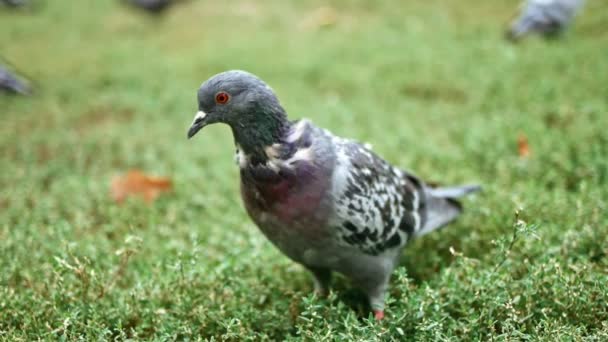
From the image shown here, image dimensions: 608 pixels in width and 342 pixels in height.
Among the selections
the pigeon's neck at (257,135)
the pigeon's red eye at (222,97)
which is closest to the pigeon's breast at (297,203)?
the pigeon's neck at (257,135)

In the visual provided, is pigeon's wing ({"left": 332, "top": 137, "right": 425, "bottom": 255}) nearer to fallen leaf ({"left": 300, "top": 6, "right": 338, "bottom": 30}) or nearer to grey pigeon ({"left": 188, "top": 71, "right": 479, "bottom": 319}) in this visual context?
grey pigeon ({"left": 188, "top": 71, "right": 479, "bottom": 319})

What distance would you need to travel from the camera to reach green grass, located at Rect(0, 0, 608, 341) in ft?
9.07

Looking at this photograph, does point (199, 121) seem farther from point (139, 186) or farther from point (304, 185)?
point (139, 186)

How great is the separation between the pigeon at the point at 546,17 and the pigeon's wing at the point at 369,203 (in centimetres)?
558

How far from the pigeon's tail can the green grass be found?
0.21 m

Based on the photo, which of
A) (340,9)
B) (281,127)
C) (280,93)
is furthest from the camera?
(340,9)

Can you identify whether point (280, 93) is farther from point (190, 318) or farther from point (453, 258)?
point (190, 318)

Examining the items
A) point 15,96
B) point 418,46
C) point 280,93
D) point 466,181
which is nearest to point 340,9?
point 418,46

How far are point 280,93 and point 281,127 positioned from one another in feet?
15.5

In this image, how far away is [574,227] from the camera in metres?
3.42

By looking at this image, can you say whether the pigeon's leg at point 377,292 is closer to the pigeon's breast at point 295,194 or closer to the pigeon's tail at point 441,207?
the pigeon's tail at point 441,207

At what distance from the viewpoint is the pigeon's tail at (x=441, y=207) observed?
11.7ft

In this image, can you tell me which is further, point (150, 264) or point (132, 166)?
point (132, 166)

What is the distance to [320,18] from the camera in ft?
34.5
